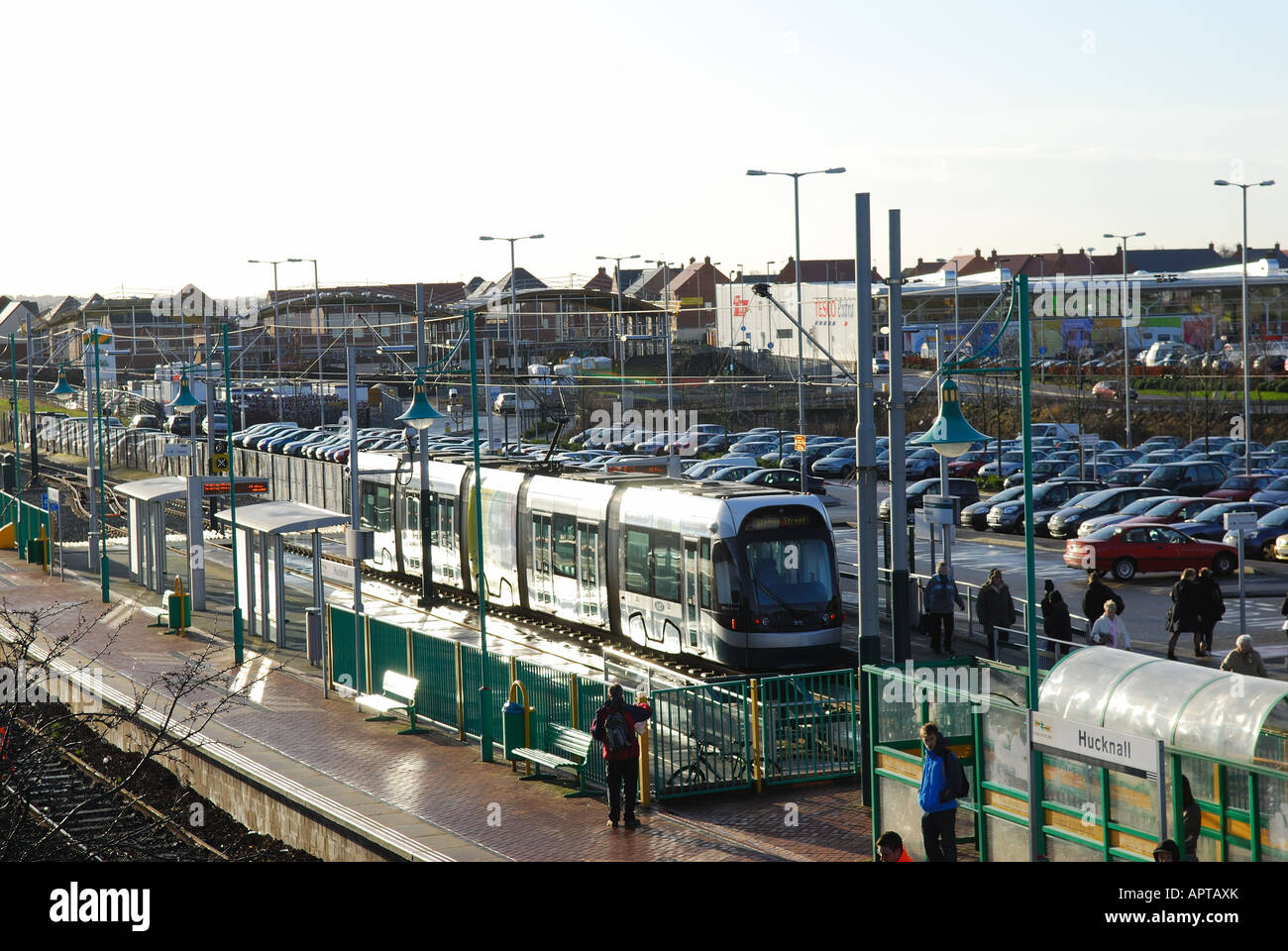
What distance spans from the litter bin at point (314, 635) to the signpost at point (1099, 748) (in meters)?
14.1

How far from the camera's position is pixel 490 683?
17.8 metres

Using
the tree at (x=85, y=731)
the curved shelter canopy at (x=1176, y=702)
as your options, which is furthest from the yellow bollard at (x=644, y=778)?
the curved shelter canopy at (x=1176, y=702)

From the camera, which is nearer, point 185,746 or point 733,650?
point 185,746

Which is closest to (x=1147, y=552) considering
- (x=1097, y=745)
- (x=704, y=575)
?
(x=704, y=575)

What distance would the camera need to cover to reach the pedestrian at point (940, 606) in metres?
22.8

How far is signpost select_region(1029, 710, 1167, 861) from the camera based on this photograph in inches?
382

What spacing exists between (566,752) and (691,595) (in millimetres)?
5579

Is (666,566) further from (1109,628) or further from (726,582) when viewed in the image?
(1109,628)

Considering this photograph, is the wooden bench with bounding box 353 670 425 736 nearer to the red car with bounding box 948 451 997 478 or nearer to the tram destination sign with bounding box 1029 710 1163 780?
the tram destination sign with bounding box 1029 710 1163 780

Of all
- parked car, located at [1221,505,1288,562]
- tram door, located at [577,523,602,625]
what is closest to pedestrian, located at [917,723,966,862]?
tram door, located at [577,523,602,625]
